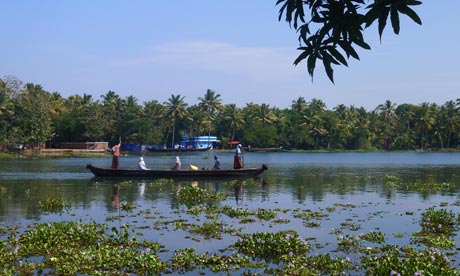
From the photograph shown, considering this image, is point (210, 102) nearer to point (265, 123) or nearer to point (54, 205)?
point (265, 123)

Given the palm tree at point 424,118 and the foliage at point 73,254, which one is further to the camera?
the palm tree at point 424,118

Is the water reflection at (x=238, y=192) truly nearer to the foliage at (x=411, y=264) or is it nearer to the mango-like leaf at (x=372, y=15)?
the foliage at (x=411, y=264)

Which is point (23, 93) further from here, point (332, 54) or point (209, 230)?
point (332, 54)

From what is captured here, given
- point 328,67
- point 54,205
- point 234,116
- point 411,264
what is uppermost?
point 234,116

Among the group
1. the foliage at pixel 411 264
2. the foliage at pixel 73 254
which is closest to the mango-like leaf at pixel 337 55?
the foliage at pixel 411 264

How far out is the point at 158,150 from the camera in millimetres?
113312

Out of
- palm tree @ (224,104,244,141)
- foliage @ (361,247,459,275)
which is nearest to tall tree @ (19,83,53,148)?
palm tree @ (224,104,244,141)

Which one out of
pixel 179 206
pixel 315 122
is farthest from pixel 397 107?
pixel 179 206

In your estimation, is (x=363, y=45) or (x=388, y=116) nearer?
(x=363, y=45)

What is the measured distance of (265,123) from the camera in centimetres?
12425

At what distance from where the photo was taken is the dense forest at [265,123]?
104 meters

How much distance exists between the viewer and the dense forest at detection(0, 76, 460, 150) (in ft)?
342

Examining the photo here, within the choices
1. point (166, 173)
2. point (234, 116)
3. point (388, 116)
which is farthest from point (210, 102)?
point (166, 173)

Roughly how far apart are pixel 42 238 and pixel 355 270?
7954 millimetres
